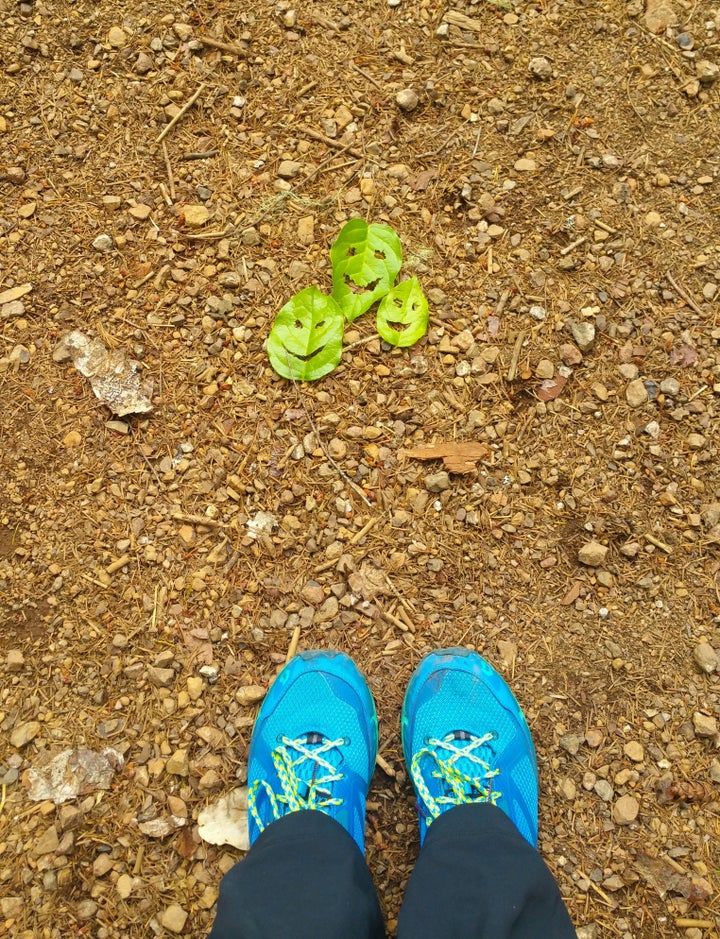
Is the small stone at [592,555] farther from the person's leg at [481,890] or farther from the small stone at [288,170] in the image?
the small stone at [288,170]

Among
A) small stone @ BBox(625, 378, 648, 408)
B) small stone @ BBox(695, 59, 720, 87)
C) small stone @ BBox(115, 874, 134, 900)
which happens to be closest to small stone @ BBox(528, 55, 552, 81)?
small stone @ BBox(695, 59, 720, 87)

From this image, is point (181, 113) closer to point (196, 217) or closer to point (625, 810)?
point (196, 217)

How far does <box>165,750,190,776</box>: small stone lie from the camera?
1.92 m

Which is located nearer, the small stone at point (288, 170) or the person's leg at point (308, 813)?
the person's leg at point (308, 813)

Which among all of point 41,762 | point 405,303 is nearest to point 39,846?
point 41,762

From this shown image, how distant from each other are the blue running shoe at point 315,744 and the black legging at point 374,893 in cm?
15

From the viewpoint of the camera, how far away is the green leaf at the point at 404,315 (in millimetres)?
2076

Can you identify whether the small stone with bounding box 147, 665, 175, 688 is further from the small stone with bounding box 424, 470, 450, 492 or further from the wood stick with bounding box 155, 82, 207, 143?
the wood stick with bounding box 155, 82, 207, 143

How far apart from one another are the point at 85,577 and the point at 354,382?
41.6 inches

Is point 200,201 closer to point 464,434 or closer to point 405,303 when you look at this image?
point 405,303

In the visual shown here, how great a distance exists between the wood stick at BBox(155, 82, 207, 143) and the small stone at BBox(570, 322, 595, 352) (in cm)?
151

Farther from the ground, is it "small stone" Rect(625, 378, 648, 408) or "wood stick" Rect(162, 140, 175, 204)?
"wood stick" Rect(162, 140, 175, 204)

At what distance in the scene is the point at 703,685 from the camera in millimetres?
1953

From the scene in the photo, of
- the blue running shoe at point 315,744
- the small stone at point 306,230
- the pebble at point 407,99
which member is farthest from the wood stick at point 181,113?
the blue running shoe at point 315,744
